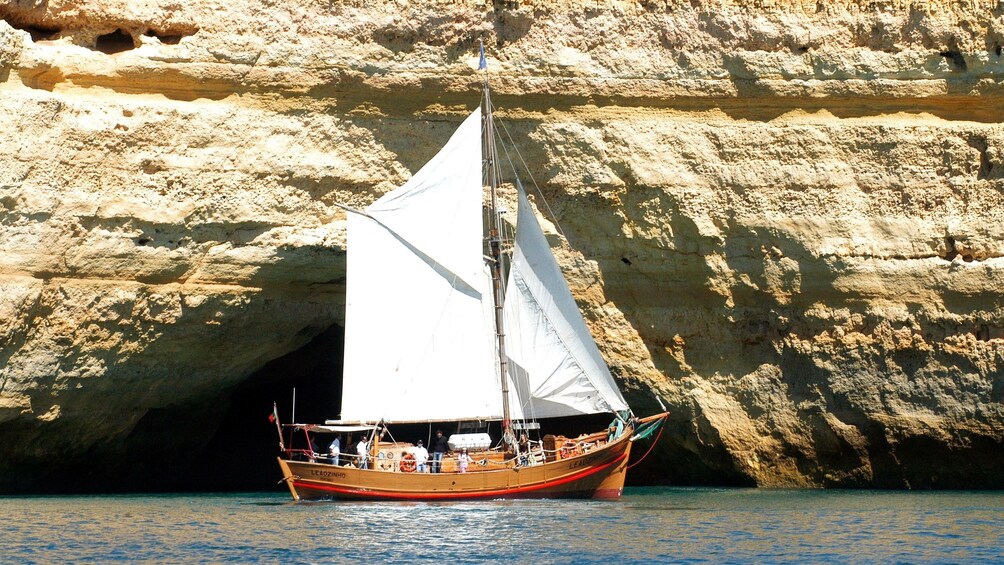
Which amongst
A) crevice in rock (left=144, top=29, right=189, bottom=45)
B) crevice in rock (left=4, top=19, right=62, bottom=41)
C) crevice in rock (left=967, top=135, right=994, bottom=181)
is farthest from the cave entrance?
crevice in rock (left=967, top=135, right=994, bottom=181)

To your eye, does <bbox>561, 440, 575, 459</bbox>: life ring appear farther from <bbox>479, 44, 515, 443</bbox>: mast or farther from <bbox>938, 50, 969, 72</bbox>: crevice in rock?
<bbox>938, 50, 969, 72</bbox>: crevice in rock

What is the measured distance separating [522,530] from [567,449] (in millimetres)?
4683

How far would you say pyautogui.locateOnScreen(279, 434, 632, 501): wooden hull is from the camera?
71.2ft

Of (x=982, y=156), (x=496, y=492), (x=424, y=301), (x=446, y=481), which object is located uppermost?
(x=982, y=156)

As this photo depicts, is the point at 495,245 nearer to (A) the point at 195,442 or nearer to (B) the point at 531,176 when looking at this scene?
(B) the point at 531,176

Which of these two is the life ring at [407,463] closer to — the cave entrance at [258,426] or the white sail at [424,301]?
the white sail at [424,301]

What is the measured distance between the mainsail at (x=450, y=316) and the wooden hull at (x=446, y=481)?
83 centimetres

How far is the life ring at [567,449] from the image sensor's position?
22562mm

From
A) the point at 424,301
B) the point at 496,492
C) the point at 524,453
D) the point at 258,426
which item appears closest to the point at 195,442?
the point at 258,426

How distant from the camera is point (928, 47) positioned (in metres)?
22.8

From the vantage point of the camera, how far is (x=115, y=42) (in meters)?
22.0

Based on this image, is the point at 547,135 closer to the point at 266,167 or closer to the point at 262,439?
the point at 266,167

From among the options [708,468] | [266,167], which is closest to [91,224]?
[266,167]

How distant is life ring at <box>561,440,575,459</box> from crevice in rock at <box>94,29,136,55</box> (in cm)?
827
